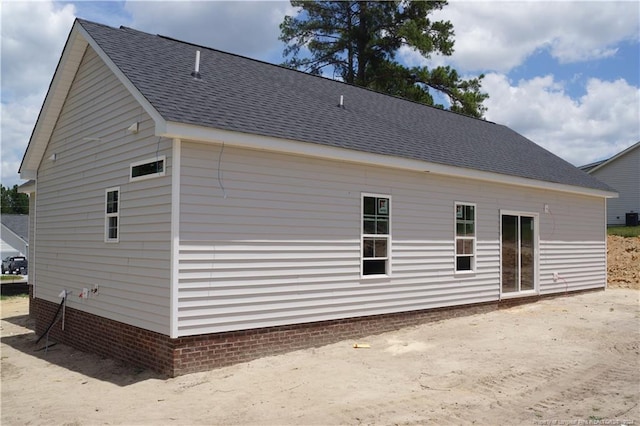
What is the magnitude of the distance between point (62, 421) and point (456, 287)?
334 inches

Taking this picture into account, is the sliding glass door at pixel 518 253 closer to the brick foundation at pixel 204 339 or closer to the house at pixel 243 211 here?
the house at pixel 243 211

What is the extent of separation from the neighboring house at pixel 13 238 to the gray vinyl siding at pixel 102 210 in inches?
1555

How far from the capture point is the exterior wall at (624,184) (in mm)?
33969

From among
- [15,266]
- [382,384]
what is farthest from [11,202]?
[382,384]

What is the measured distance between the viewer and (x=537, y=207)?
1486cm

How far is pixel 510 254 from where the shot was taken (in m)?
14.1

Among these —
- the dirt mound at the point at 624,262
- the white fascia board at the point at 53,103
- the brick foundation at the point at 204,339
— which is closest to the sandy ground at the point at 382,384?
the brick foundation at the point at 204,339

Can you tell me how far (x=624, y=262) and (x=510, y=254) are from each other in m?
9.89

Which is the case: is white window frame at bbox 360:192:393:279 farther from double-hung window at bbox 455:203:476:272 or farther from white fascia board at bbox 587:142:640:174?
white fascia board at bbox 587:142:640:174

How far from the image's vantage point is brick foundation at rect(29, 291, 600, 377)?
827cm

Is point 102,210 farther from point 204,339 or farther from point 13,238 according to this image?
point 13,238

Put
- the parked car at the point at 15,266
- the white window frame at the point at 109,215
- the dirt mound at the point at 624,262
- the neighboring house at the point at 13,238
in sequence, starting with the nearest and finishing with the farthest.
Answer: the white window frame at the point at 109,215
the dirt mound at the point at 624,262
the parked car at the point at 15,266
the neighboring house at the point at 13,238

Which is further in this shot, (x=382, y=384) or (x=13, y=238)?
(x=13, y=238)

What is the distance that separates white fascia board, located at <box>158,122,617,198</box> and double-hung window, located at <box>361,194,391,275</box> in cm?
76
